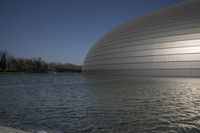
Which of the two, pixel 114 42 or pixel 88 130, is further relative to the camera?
pixel 114 42

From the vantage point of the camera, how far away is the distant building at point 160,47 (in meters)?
30.3

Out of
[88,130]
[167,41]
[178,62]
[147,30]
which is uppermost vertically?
[147,30]

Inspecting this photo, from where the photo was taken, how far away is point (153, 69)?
33250 mm

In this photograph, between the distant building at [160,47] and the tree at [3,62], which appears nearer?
the distant building at [160,47]

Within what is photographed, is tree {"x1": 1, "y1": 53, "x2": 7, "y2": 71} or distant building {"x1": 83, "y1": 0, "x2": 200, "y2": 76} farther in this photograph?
tree {"x1": 1, "y1": 53, "x2": 7, "y2": 71}

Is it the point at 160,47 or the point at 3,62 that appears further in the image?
the point at 3,62

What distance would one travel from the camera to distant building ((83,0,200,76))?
99.5 ft

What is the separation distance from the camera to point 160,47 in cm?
3322

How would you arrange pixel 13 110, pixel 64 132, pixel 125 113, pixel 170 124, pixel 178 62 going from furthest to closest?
pixel 178 62
pixel 13 110
pixel 125 113
pixel 170 124
pixel 64 132

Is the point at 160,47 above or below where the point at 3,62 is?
above

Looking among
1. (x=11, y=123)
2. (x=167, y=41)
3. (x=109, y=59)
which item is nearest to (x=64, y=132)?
(x=11, y=123)

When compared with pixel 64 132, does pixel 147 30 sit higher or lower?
higher

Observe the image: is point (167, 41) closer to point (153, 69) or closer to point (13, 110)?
point (153, 69)

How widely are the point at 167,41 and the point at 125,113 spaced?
2811cm
